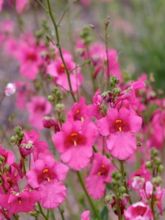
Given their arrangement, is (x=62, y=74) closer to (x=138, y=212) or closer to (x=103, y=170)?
(x=103, y=170)

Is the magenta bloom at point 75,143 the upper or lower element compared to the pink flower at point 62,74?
lower

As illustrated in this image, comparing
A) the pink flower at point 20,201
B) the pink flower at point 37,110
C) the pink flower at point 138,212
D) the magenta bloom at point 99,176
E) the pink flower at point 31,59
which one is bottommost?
the pink flower at point 138,212

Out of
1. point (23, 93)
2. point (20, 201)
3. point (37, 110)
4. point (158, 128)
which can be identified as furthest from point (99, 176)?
point (23, 93)

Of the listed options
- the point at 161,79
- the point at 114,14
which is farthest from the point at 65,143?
the point at 114,14

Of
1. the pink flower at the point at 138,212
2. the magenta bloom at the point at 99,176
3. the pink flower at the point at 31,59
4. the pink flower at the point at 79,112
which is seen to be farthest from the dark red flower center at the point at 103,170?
the pink flower at the point at 31,59

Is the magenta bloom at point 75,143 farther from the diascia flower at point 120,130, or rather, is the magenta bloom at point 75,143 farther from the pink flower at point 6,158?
the pink flower at point 6,158

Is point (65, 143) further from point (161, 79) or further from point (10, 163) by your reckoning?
point (161, 79)

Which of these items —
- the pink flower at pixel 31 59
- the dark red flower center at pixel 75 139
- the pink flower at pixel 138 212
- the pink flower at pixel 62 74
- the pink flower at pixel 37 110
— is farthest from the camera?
Answer: the pink flower at pixel 37 110

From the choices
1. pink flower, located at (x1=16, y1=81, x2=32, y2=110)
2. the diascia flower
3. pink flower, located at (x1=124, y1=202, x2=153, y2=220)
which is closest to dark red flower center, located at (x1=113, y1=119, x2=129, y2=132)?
the diascia flower
